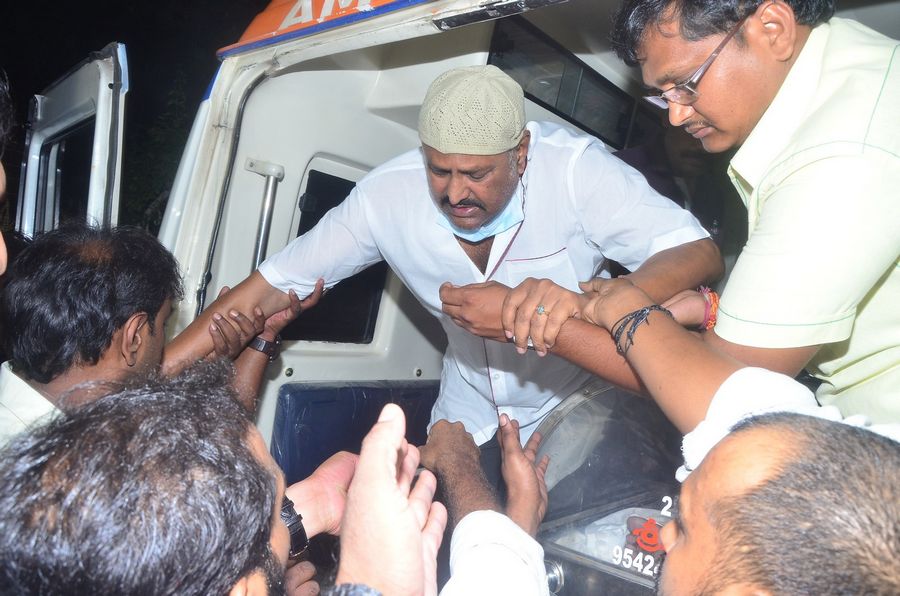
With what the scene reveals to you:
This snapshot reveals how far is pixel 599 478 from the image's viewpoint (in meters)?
1.83

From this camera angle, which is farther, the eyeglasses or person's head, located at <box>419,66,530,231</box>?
person's head, located at <box>419,66,530,231</box>

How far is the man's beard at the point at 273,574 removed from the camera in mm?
1019

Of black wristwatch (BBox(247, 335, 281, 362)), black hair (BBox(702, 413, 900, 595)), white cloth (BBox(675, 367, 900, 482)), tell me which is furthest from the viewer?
black wristwatch (BBox(247, 335, 281, 362))

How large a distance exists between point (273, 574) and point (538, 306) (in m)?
0.93

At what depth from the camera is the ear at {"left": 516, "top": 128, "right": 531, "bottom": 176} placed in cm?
231

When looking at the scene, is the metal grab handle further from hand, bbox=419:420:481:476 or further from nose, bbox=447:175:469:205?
hand, bbox=419:420:481:476

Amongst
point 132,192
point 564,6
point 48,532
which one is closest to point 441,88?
point 564,6

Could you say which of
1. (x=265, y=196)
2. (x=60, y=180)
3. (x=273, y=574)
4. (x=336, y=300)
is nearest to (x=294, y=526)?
(x=273, y=574)

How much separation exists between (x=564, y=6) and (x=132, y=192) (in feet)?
23.2

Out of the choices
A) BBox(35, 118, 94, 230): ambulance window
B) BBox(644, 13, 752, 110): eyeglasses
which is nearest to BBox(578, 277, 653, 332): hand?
BBox(644, 13, 752, 110): eyeglasses

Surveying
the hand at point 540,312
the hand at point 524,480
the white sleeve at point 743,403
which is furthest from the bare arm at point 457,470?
the white sleeve at point 743,403

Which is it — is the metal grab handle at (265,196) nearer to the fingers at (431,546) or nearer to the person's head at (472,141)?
the person's head at (472,141)

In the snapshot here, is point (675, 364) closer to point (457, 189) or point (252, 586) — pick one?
point (252, 586)

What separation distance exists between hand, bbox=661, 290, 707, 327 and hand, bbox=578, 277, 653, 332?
0.23m
